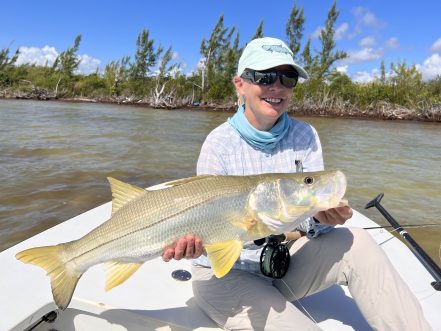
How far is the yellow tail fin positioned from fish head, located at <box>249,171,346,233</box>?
1.01 metres

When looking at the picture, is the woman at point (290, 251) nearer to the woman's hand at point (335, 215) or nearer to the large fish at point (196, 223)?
the woman's hand at point (335, 215)

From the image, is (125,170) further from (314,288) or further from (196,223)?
(196,223)

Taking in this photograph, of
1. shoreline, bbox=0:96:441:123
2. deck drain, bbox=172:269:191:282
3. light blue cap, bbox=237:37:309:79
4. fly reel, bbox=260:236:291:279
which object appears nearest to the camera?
fly reel, bbox=260:236:291:279

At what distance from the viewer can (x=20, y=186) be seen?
23.2 ft

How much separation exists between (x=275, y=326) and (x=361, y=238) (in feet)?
2.43

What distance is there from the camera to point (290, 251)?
251 centimetres

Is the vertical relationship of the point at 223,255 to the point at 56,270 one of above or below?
above

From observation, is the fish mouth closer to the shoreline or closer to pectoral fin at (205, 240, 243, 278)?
pectoral fin at (205, 240, 243, 278)

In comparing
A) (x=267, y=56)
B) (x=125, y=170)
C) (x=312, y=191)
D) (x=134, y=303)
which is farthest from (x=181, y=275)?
(x=125, y=170)

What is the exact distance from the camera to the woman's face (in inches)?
101

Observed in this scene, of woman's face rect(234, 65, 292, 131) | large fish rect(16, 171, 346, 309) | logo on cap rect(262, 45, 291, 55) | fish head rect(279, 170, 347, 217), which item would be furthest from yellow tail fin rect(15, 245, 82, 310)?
logo on cap rect(262, 45, 291, 55)

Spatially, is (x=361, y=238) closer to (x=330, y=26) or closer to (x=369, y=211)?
(x=369, y=211)

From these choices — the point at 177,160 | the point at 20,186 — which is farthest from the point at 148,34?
the point at 20,186

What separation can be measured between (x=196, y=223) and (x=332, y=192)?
0.72 meters
